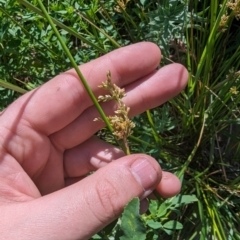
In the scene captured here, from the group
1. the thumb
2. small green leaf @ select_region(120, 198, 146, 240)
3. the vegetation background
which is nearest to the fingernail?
the thumb

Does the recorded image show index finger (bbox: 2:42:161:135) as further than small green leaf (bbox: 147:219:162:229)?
Yes

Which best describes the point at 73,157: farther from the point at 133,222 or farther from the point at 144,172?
the point at 133,222

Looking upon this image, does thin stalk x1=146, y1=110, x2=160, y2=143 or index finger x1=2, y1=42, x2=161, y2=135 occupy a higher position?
index finger x1=2, y1=42, x2=161, y2=135

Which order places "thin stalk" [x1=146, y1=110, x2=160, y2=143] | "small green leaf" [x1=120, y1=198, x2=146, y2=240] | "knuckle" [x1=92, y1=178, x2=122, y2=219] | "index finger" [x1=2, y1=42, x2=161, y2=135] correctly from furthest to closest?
"thin stalk" [x1=146, y1=110, x2=160, y2=143], "index finger" [x1=2, y1=42, x2=161, y2=135], "knuckle" [x1=92, y1=178, x2=122, y2=219], "small green leaf" [x1=120, y1=198, x2=146, y2=240]

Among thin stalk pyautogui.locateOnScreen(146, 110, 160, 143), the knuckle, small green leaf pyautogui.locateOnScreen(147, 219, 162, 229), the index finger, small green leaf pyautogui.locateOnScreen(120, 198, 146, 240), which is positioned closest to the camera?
small green leaf pyautogui.locateOnScreen(120, 198, 146, 240)

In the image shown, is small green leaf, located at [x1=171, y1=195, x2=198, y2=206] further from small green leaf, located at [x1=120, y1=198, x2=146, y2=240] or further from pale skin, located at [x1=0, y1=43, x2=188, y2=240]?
small green leaf, located at [x1=120, y1=198, x2=146, y2=240]

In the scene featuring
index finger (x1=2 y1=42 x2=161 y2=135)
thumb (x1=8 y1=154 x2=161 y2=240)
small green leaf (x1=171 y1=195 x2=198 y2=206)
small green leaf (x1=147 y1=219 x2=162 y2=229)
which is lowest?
small green leaf (x1=171 y1=195 x2=198 y2=206)

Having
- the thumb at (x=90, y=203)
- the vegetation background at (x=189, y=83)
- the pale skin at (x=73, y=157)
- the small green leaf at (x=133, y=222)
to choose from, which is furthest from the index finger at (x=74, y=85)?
the small green leaf at (x=133, y=222)

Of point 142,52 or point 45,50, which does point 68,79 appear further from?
point 45,50
